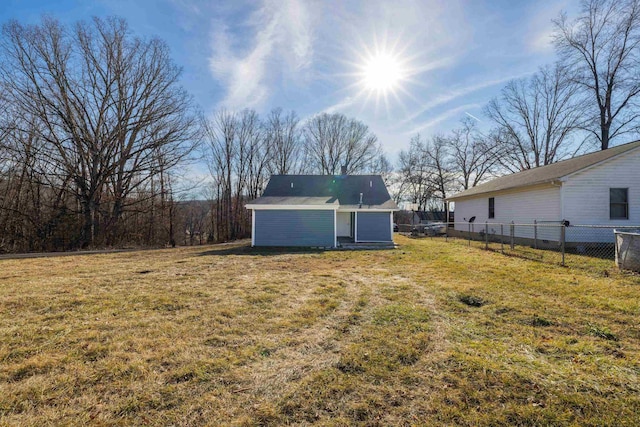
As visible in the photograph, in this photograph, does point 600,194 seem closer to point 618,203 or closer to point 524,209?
point 618,203

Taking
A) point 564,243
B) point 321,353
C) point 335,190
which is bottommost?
point 321,353

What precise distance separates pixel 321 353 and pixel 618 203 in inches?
545

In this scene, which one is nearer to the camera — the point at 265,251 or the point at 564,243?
the point at 564,243

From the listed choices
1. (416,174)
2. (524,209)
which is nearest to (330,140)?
(416,174)

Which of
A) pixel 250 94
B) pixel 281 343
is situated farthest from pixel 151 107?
pixel 281 343

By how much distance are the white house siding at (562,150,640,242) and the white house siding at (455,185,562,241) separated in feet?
1.48

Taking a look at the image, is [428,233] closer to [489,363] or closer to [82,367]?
[489,363]

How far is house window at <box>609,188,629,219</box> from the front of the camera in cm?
1034

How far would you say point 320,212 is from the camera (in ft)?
43.1

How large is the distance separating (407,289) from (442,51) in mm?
9143

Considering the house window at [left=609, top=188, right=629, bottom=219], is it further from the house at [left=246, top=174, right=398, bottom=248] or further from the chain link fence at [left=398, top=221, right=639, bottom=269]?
the house at [left=246, top=174, right=398, bottom=248]

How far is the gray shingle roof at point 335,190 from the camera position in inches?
594

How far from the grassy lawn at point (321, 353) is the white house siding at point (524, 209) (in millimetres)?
6121

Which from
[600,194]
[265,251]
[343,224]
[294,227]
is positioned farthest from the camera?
[343,224]
